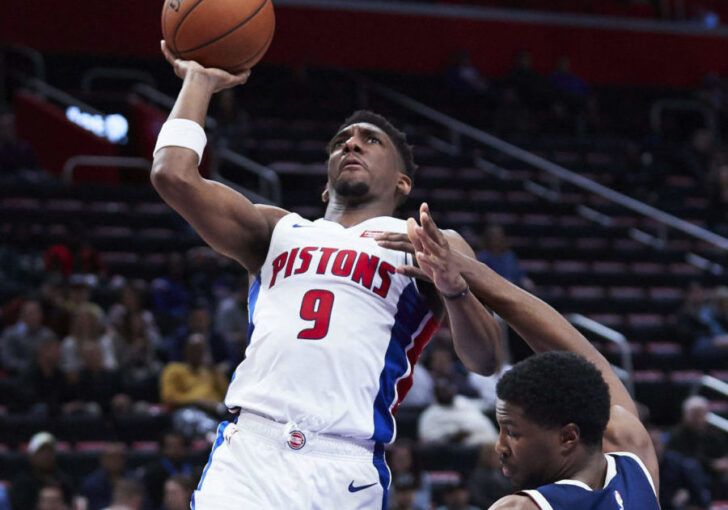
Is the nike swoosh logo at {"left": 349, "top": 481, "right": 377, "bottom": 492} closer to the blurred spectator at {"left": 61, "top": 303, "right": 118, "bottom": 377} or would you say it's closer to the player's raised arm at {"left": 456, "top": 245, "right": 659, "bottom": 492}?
the player's raised arm at {"left": 456, "top": 245, "right": 659, "bottom": 492}

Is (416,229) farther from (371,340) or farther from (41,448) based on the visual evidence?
(41,448)

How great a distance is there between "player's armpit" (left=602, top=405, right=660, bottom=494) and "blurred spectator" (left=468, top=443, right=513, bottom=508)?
5338 millimetres

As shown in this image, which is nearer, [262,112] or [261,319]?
[261,319]

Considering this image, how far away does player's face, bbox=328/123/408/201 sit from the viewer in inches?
165

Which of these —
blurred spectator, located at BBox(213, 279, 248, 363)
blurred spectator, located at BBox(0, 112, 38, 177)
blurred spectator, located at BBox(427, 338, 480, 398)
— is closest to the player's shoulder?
blurred spectator, located at BBox(427, 338, 480, 398)

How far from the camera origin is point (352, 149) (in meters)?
4.23

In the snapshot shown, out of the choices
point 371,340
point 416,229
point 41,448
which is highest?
point 416,229

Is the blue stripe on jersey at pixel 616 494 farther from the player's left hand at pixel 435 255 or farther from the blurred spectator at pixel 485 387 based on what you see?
the blurred spectator at pixel 485 387

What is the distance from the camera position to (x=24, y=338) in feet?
31.3

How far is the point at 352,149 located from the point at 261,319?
28.7 inches

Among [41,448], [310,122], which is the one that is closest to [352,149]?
[41,448]

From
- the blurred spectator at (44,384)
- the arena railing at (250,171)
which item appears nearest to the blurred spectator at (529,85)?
the arena railing at (250,171)

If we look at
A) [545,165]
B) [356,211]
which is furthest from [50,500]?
[545,165]

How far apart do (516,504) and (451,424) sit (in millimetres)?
6908
